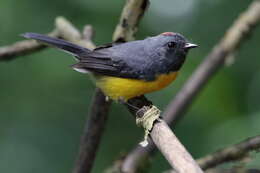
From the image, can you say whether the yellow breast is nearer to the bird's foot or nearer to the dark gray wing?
the dark gray wing

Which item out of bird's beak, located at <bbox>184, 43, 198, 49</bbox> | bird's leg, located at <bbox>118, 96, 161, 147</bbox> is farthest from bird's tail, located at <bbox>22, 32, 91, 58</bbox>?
bird's beak, located at <bbox>184, 43, 198, 49</bbox>

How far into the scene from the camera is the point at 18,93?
5.49 metres

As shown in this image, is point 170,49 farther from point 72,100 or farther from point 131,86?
point 72,100

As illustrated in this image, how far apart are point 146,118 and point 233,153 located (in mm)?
587

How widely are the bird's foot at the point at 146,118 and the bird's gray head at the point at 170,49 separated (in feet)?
2.06

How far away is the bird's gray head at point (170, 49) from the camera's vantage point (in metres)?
4.20

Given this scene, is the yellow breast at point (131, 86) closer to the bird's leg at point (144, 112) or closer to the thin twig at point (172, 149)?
the bird's leg at point (144, 112)

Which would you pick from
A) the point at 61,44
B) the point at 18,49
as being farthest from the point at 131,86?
the point at 18,49

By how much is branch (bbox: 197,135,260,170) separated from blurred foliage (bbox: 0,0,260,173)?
4.91ft

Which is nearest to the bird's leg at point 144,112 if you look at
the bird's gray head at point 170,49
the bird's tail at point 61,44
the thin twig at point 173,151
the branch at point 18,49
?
the thin twig at point 173,151

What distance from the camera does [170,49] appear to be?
13.9 ft

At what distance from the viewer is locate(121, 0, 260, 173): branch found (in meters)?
3.91

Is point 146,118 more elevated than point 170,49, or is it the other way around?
point 170,49

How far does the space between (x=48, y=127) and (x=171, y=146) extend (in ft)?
9.36
